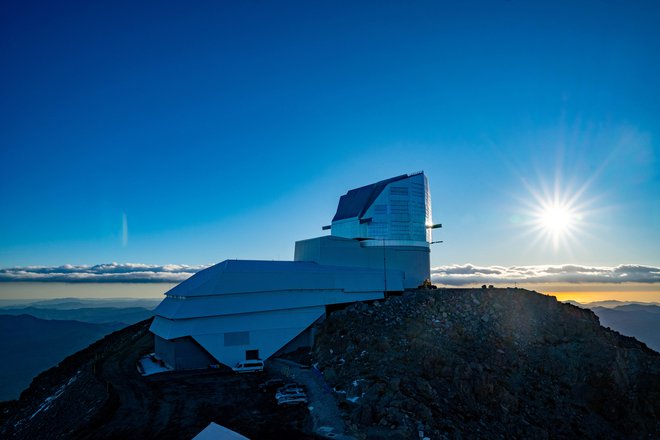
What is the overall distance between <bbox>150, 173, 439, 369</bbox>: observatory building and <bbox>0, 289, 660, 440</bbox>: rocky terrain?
2590 millimetres

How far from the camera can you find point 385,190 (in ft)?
174

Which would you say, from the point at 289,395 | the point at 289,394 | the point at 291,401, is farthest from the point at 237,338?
the point at 291,401

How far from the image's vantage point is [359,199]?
57656mm

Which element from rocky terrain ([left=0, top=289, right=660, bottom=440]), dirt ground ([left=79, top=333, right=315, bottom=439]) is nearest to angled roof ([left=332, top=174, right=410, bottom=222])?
rocky terrain ([left=0, top=289, right=660, bottom=440])

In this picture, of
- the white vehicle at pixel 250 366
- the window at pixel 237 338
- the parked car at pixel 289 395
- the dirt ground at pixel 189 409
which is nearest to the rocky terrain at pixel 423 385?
the dirt ground at pixel 189 409

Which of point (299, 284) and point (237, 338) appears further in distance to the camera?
point (299, 284)

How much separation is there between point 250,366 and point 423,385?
50.5ft

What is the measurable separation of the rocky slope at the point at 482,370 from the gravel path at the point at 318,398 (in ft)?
2.62

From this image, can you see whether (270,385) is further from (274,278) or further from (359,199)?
(359,199)

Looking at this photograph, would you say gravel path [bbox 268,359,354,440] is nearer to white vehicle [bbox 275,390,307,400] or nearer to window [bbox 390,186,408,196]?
white vehicle [bbox 275,390,307,400]

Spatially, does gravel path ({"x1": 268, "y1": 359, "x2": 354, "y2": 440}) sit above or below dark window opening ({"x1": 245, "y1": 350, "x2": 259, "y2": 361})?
below

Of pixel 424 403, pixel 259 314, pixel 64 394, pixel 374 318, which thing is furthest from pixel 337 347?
pixel 64 394

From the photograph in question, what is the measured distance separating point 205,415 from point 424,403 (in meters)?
13.4

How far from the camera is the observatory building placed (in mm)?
36375
